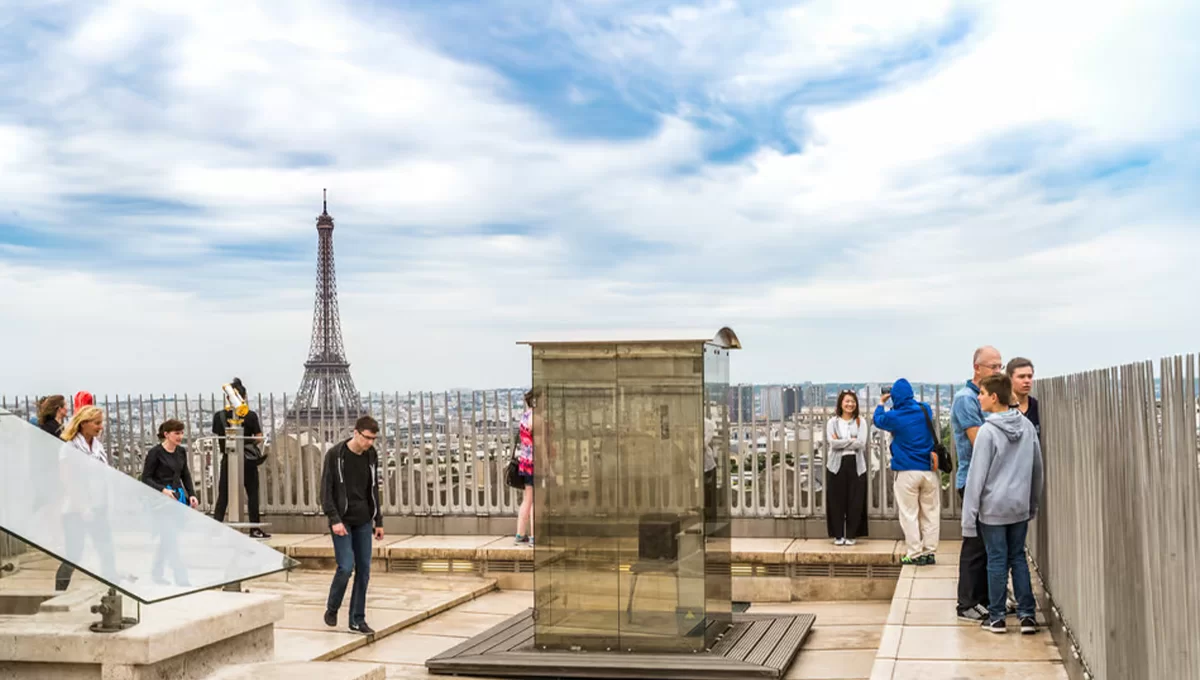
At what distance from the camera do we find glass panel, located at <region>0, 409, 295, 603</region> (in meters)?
6.52

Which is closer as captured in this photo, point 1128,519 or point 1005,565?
point 1128,519

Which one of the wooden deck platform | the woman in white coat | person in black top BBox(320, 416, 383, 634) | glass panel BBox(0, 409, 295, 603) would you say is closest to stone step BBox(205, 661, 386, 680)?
glass panel BBox(0, 409, 295, 603)

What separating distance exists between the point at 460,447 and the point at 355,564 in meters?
4.97

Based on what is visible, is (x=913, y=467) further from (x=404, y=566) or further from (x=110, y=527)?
(x=110, y=527)

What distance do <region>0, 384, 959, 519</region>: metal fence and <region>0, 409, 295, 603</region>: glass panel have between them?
23.4 feet

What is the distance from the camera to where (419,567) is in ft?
46.8

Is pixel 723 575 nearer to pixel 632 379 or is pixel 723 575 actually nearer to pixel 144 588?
pixel 632 379

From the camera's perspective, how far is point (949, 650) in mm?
8406

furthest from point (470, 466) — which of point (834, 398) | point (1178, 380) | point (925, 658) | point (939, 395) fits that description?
point (1178, 380)

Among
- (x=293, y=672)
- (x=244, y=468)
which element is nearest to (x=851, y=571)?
(x=293, y=672)

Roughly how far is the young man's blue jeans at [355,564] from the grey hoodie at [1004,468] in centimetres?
493

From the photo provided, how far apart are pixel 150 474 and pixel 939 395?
27.3 feet

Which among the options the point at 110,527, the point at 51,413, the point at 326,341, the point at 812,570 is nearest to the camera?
the point at 110,527

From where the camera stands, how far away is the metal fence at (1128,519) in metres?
3.87
